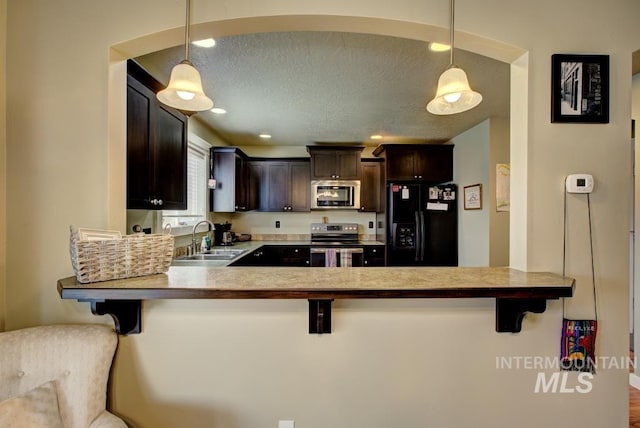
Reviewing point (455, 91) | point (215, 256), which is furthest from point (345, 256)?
point (455, 91)

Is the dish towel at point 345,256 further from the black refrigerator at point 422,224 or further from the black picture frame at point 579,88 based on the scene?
the black picture frame at point 579,88

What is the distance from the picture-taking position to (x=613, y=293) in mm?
1396

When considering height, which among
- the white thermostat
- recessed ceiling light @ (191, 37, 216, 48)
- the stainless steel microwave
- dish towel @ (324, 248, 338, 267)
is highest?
recessed ceiling light @ (191, 37, 216, 48)

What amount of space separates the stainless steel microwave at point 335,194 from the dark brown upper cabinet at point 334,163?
0.08 metres

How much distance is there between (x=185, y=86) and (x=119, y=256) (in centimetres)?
75

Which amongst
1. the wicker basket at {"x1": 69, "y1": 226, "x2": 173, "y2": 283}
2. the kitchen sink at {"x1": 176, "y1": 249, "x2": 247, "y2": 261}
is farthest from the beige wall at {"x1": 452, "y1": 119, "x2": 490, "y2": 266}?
the wicker basket at {"x1": 69, "y1": 226, "x2": 173, "y2": 283}

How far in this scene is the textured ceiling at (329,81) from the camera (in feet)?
6.63

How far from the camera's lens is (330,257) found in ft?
14.7

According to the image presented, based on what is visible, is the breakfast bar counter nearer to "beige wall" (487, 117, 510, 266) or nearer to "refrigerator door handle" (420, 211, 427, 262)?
"beige wall" (487, 117, 510, 266)

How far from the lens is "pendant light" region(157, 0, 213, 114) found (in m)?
1.25

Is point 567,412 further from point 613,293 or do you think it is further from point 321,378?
point 321,378

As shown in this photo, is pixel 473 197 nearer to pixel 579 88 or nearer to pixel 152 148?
pixel 579 88

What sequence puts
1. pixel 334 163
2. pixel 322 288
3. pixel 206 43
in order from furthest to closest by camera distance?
pixel 334 163, pixel 206 43, pixel 322 288

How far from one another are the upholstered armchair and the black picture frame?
2265mm
